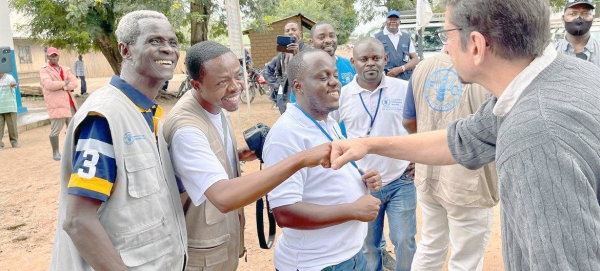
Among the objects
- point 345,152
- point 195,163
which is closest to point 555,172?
point 345,152

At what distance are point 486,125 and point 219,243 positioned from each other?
1271 mm

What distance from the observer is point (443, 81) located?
3.12 metres

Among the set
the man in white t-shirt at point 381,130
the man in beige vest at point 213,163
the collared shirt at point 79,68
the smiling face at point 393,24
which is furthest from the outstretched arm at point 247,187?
the collared shirt at point 79,68

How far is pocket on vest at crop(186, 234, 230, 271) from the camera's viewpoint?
2.16 meters

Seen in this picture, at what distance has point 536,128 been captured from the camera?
1.15 meters

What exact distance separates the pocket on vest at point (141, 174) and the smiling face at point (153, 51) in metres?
0.38

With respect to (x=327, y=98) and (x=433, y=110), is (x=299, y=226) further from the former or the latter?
(x=433, y=110)

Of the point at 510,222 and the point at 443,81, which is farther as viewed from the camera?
the point at 443,81

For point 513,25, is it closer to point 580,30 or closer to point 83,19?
point 580,30

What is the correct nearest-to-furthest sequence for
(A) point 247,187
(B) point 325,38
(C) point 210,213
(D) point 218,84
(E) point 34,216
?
(A) point 247,187 < (C) point 210,213 < (D) point 218,84 < (B) point 325,38 < (E) point 34,216

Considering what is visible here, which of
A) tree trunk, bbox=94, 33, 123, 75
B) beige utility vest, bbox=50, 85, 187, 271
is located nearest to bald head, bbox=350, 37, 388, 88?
beige utility vest, bbox=50, 85, 187, 271

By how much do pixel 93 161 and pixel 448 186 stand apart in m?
2.27

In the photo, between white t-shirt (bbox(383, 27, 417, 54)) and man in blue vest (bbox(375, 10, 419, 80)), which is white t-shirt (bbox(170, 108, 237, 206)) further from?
white t-shirt (bbox(383, 27, 417, 54))

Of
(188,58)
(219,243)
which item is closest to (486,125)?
(219,243)
